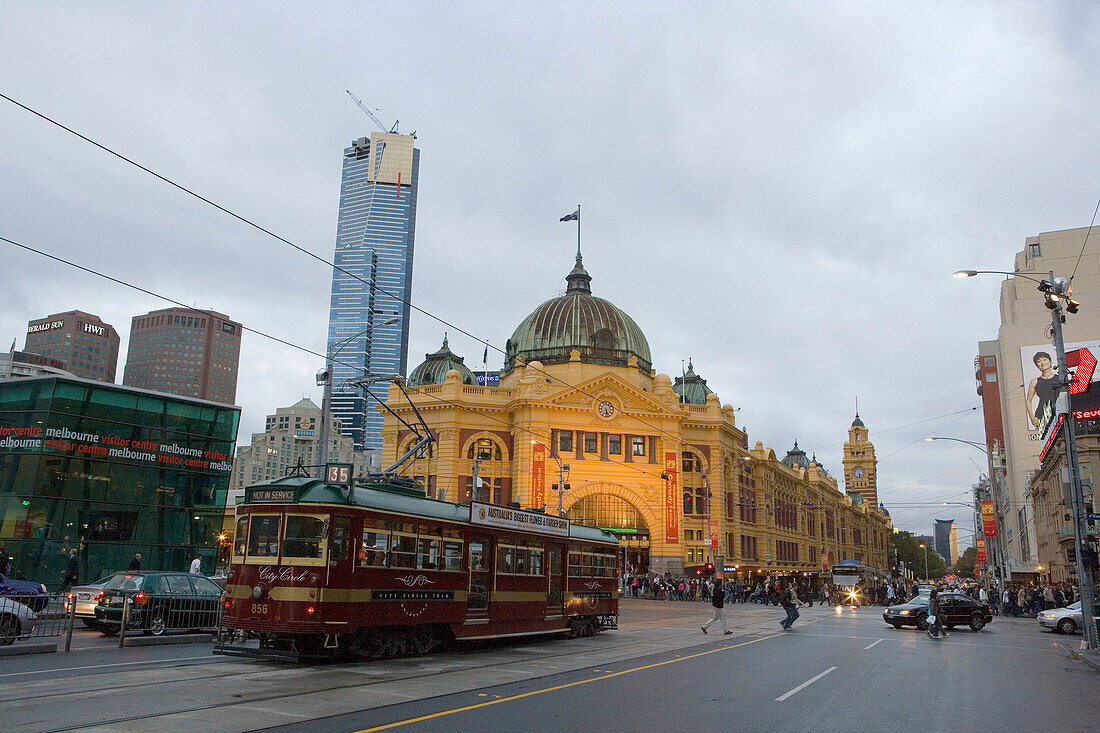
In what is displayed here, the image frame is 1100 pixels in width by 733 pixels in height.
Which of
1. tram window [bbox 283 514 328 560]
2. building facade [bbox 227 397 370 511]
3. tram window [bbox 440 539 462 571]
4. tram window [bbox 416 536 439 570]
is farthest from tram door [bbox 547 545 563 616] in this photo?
building facade [bbox 227 397 370 511]

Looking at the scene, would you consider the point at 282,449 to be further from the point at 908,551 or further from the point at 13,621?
the point at 13,621

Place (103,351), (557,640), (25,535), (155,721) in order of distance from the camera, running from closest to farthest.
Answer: (155,721) < (557,640) < (25,535) < (103,351)


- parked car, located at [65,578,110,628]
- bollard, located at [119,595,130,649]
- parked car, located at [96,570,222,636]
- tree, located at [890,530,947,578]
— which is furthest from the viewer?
tree, located at [890,530,947,578]

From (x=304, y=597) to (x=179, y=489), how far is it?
19862 mm

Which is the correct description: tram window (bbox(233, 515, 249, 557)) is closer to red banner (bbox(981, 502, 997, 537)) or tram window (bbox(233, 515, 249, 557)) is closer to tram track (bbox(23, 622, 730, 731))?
tram track (bbox(23, 622, 730, 731))

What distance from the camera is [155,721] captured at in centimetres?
947

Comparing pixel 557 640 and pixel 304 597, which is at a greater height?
pixel 304 597

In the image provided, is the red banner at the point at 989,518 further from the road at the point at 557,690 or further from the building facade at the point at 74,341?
the building facade at the point at 74,341

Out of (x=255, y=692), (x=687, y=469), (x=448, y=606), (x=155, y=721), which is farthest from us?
(x=687, y=469)

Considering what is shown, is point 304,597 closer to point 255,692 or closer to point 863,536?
point 255,692

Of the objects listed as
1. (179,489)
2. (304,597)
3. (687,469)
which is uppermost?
(687,469)

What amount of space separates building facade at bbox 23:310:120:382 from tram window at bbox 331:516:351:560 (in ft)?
568

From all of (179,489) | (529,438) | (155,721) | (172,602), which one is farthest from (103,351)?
(155,721)

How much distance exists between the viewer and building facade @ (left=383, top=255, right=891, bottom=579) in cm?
6150
